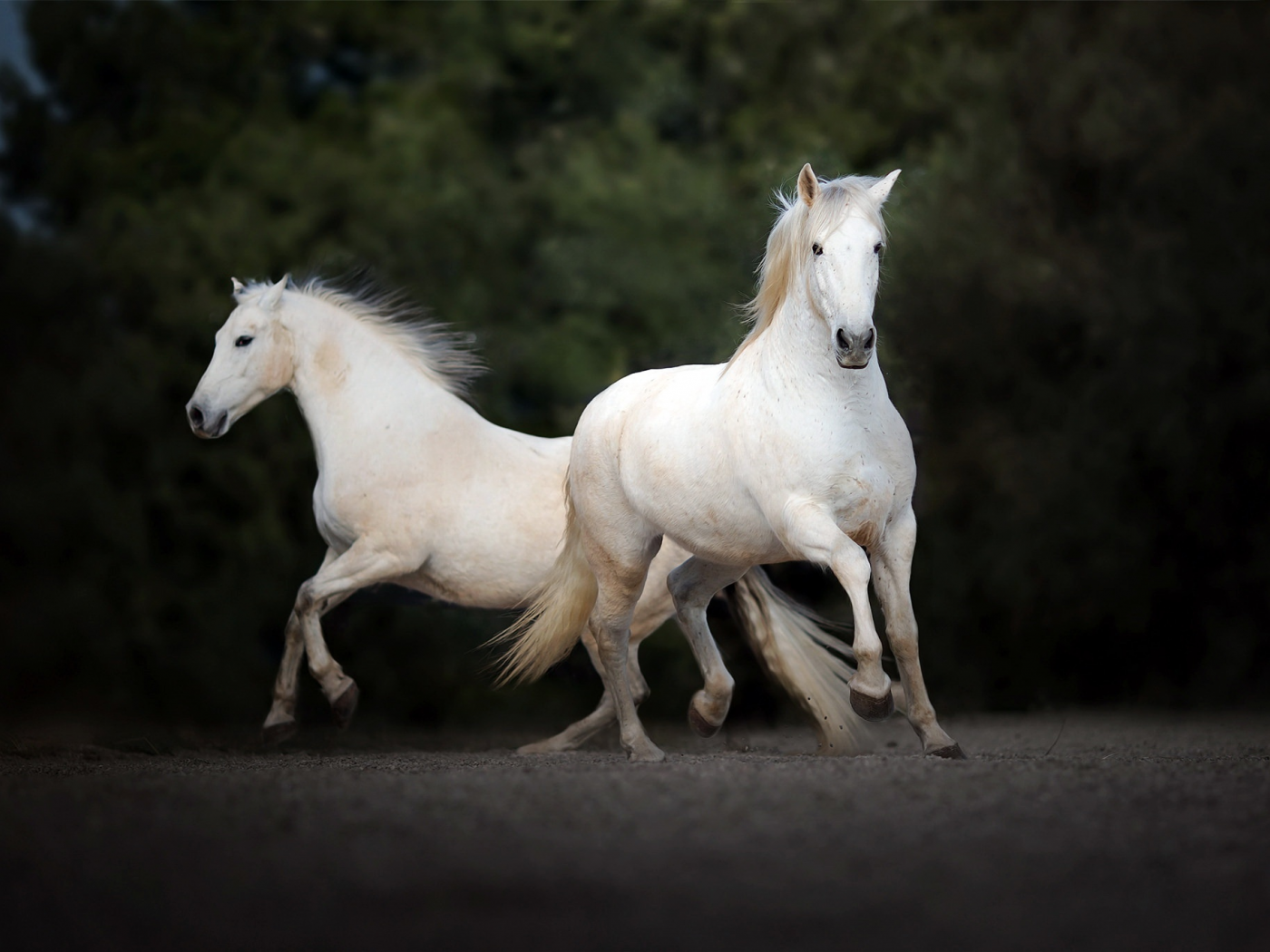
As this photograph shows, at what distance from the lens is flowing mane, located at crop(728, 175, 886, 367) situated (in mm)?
5336

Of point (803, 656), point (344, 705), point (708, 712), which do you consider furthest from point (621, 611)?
point (344, 705)

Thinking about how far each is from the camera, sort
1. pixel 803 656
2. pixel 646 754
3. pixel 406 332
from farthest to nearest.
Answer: pixel 406 332
pixel 803 656
pixel 646 754

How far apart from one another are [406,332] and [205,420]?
1222mm

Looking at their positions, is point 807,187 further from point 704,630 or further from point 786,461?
point 704,630

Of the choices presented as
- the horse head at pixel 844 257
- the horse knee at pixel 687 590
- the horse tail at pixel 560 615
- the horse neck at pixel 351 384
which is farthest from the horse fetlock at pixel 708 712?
the horse neck at pixel 351 384

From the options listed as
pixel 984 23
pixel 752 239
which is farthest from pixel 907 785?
pixel 984 23

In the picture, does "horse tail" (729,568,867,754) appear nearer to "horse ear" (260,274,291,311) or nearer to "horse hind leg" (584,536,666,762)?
"horse hind leg" (584,536,666,762)

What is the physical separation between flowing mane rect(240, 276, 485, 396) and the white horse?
0.02 metres

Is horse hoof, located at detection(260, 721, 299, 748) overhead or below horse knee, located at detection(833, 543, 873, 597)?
below

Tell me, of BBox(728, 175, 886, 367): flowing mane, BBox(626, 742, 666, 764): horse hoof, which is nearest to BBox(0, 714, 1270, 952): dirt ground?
BBox(626, 742, 666, 764): horse hoof

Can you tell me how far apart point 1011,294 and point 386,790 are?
9.98 meters

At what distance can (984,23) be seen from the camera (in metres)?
16.1

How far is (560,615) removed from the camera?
669 cm

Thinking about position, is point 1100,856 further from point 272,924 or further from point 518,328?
point 518,328
